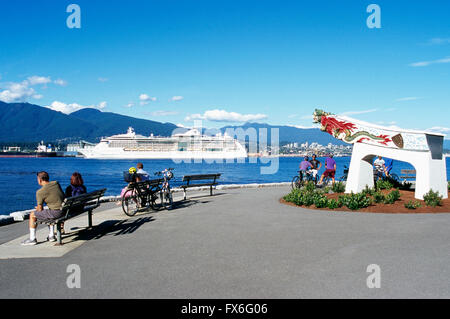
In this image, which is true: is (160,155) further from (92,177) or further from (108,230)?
(108,230)

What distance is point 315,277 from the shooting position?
4586mm

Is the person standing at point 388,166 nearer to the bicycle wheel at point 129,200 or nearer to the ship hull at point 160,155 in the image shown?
the bicycle wheel at point 129,200

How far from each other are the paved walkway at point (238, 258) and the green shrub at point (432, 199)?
1.09m

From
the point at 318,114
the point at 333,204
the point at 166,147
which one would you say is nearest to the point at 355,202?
the point at 333,204

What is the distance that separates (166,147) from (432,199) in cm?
9911

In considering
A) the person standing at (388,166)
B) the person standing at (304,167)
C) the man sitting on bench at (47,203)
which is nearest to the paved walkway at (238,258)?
the man sitting on bench at (47,203)

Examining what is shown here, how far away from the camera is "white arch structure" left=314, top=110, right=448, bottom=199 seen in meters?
11.0

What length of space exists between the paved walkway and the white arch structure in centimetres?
237

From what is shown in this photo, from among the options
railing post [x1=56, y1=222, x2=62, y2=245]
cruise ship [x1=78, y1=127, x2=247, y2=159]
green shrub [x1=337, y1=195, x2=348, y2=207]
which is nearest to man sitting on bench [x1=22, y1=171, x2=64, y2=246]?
railing post [x1=56, y1=222, x2=62, y2=245]

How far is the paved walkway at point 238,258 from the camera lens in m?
4.21

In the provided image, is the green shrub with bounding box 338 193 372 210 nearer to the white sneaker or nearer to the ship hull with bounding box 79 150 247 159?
the white sneaker
